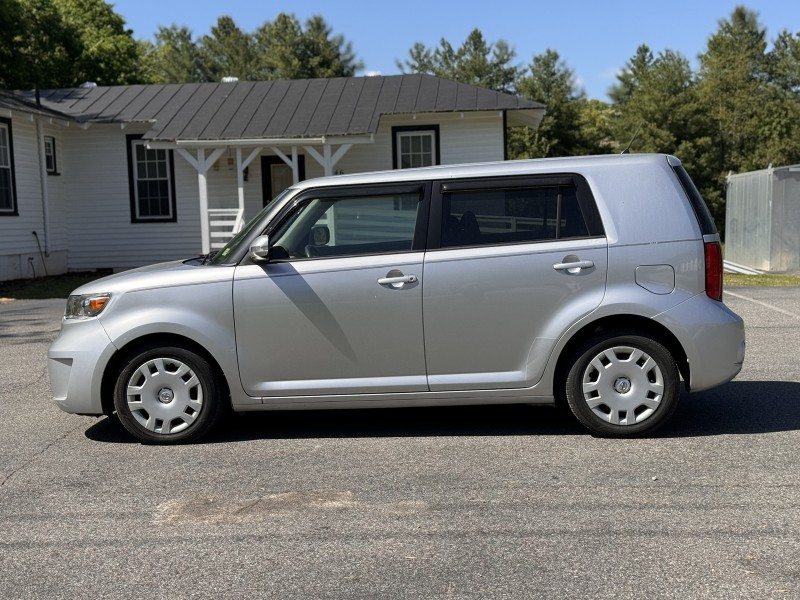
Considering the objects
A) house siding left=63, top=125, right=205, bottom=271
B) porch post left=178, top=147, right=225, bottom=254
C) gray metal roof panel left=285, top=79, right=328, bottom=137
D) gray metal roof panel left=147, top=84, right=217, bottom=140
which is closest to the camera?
porch post left=178, top=147, right=225, bottom=254

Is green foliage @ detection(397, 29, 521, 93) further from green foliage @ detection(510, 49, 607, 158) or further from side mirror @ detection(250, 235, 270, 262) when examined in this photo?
side mirror @ detection(250, 235, 270, 262)

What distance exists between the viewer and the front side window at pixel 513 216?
5.95m

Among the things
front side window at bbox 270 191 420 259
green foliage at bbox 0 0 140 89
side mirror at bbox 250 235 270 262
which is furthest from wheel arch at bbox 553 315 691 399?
green foliage at bbox 0 0 140 89

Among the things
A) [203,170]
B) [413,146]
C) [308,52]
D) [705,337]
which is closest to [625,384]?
[705,337]

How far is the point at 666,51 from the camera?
57.8 m

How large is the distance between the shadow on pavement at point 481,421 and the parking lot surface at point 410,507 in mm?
28

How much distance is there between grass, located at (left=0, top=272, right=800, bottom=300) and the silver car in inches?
440

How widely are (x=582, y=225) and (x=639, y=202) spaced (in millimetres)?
391

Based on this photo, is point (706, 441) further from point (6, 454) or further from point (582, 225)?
point (6, 454)

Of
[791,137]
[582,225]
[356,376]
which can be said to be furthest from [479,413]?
[791,137]

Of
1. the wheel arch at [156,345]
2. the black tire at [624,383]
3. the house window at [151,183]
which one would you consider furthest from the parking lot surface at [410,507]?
the house window at [151,183]

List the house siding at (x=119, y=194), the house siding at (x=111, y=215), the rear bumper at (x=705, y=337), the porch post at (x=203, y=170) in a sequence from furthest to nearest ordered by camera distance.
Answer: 1. the house siding at (x=111, y=215)
2. the house siding at (x=119, y=194)
3. the porch post at (x=203, y=170)
4. the rear bumper at (x=705, y=337)

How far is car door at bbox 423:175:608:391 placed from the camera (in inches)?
231

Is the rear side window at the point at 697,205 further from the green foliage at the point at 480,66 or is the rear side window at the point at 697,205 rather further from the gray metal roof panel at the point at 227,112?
the green foliage at the point at 480,66
